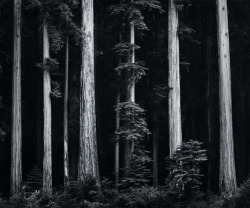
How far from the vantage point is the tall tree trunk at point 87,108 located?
1357 cm

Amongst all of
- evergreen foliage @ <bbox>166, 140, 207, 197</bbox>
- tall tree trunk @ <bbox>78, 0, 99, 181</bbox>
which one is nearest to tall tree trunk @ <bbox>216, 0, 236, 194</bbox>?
evergreen foliage @ <bbox>166, 140, 207, 197</bbox>

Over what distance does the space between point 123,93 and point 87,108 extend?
10.4 meters

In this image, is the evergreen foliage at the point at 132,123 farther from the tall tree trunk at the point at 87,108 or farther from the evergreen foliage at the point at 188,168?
the evergreen foliage at the point at 188,168

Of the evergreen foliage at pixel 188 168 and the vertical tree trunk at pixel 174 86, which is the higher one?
the vertical tree trunk at pixel 174 86

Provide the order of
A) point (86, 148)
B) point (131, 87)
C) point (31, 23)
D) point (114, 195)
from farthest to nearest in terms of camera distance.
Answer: point (31, 23), point (131, 87), point (86, 148), point (114, 195)

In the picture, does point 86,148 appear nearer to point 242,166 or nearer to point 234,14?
point 242,166

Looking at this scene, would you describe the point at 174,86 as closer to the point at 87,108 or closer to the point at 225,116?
the point at 225,116

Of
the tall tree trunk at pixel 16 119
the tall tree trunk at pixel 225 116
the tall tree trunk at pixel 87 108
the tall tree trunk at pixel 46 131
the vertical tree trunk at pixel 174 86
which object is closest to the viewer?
the tall tree trunk at pixel 87 108

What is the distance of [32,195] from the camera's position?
11344mm

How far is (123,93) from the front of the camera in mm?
24172

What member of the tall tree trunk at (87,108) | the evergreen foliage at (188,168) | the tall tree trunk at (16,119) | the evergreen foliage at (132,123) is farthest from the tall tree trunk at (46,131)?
the evergreen foliage at (188,168)

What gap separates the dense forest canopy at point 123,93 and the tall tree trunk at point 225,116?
0.04 meters

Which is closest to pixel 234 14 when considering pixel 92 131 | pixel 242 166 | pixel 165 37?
pixel 165 37

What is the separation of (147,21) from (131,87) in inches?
330
